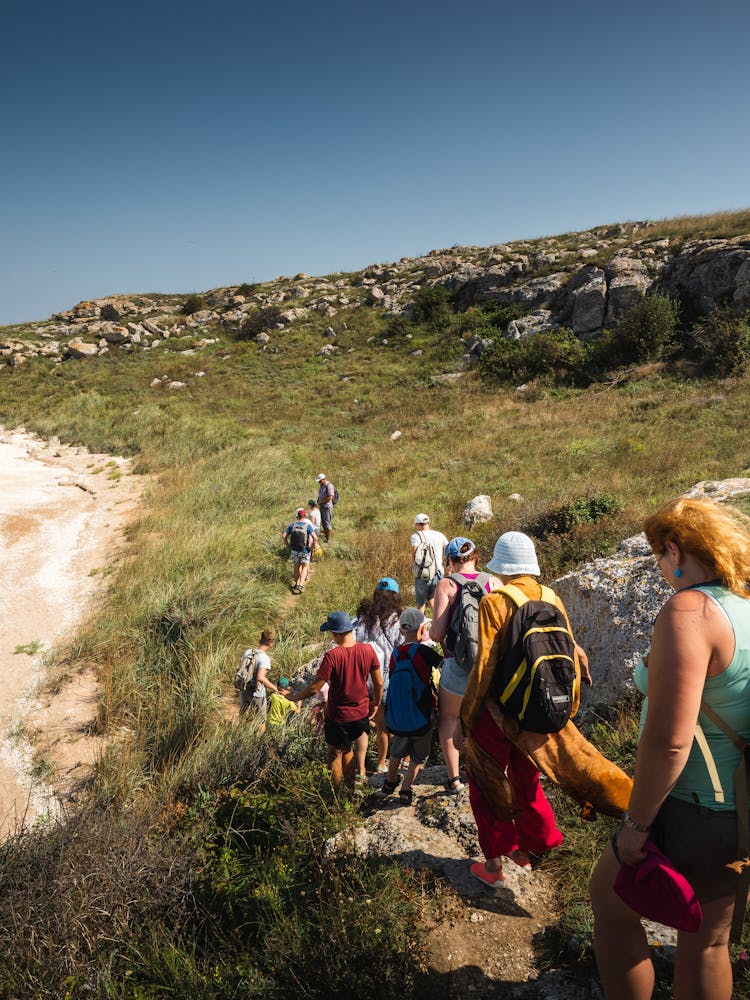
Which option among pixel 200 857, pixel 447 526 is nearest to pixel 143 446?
pixel 447 526

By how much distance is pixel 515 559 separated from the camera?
8.73 feet

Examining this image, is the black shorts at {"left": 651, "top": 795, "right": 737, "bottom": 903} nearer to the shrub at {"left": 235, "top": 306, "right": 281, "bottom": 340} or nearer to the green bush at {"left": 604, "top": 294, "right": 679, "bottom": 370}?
the green bush at {"left": 604, "top": 294, "right": 679, "bottom": 370}

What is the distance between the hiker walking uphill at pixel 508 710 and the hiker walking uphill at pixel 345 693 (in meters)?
1.45

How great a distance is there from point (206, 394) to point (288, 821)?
2607 centimetres

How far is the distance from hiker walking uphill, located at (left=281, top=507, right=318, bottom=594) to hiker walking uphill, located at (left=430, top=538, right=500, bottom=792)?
212 inches

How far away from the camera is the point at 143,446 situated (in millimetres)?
18375

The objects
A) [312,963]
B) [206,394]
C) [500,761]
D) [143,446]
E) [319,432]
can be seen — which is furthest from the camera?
[206,394]

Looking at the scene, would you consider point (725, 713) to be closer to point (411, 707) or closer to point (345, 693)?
point (411, 707)

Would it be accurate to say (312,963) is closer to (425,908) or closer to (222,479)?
(425,908)

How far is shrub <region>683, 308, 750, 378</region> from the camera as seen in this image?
16.5m

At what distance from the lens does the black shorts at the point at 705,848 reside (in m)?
1.56

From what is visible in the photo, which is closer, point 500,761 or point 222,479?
point 500,761

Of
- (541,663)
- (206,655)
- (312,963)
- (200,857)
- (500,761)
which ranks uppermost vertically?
(541,663)

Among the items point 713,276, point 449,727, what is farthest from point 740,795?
point 713,276
